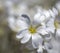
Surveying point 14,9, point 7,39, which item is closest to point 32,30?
point 7,39

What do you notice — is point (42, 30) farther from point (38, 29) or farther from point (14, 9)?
point (14, 9)

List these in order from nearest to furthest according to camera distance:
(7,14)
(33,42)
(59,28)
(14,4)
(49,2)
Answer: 1. (33,42)
2. (59,28)
3. (7,14)
4. (14,4)
5. (49,2)

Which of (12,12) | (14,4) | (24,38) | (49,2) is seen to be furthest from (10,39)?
(49,2)

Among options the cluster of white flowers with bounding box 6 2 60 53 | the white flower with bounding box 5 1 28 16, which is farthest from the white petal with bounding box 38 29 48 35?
the white flower with bounding box 5 1 28 16

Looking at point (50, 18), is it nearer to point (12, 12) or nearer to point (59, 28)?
point (59, 28)

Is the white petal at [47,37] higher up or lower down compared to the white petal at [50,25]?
lower down

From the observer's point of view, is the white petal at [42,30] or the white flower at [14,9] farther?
the white flower at [14,9]

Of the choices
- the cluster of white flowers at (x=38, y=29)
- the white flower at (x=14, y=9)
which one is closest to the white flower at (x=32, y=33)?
the cluster of white flowers at (x=38, y=29)

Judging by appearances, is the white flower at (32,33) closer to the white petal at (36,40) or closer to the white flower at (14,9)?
the white petal at (36,40)

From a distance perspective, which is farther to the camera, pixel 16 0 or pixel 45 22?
pixel 16 0
